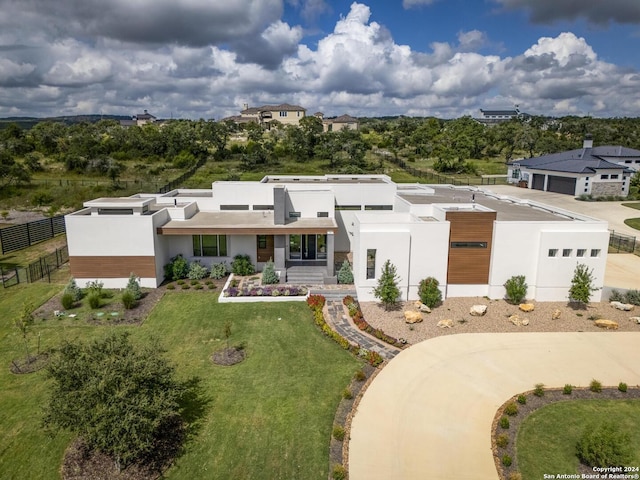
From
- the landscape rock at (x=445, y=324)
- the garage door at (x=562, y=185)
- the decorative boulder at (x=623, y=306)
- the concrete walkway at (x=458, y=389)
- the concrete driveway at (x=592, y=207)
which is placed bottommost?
the concrete walkway at (x=458, y=389)

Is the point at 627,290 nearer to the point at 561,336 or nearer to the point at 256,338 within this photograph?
the point at 561,336

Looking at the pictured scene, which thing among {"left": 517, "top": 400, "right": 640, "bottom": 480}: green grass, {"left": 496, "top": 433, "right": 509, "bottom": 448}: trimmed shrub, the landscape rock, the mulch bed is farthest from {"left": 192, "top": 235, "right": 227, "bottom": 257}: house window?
{"left": 517, "top": 400, "right": 640, "bottom": 480}: green grass

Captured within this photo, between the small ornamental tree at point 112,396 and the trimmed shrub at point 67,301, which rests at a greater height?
the small ornamental tree at point 112,396

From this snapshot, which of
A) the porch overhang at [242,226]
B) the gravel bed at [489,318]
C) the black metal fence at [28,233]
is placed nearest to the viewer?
the gravel bed at [489,318]

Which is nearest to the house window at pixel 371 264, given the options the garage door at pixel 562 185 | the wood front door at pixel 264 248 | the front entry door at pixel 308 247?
the front entry door at pixel 308 247

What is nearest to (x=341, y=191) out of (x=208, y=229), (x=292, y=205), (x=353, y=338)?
(x=292, y=205)

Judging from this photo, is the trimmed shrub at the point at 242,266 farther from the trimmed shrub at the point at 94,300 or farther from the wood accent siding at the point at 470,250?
the wood accent siding at the point at 470,250

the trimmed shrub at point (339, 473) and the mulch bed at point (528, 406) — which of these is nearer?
the trimmed shrub at point (339, 473)

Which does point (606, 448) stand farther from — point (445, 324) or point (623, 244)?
point (623, 244)
